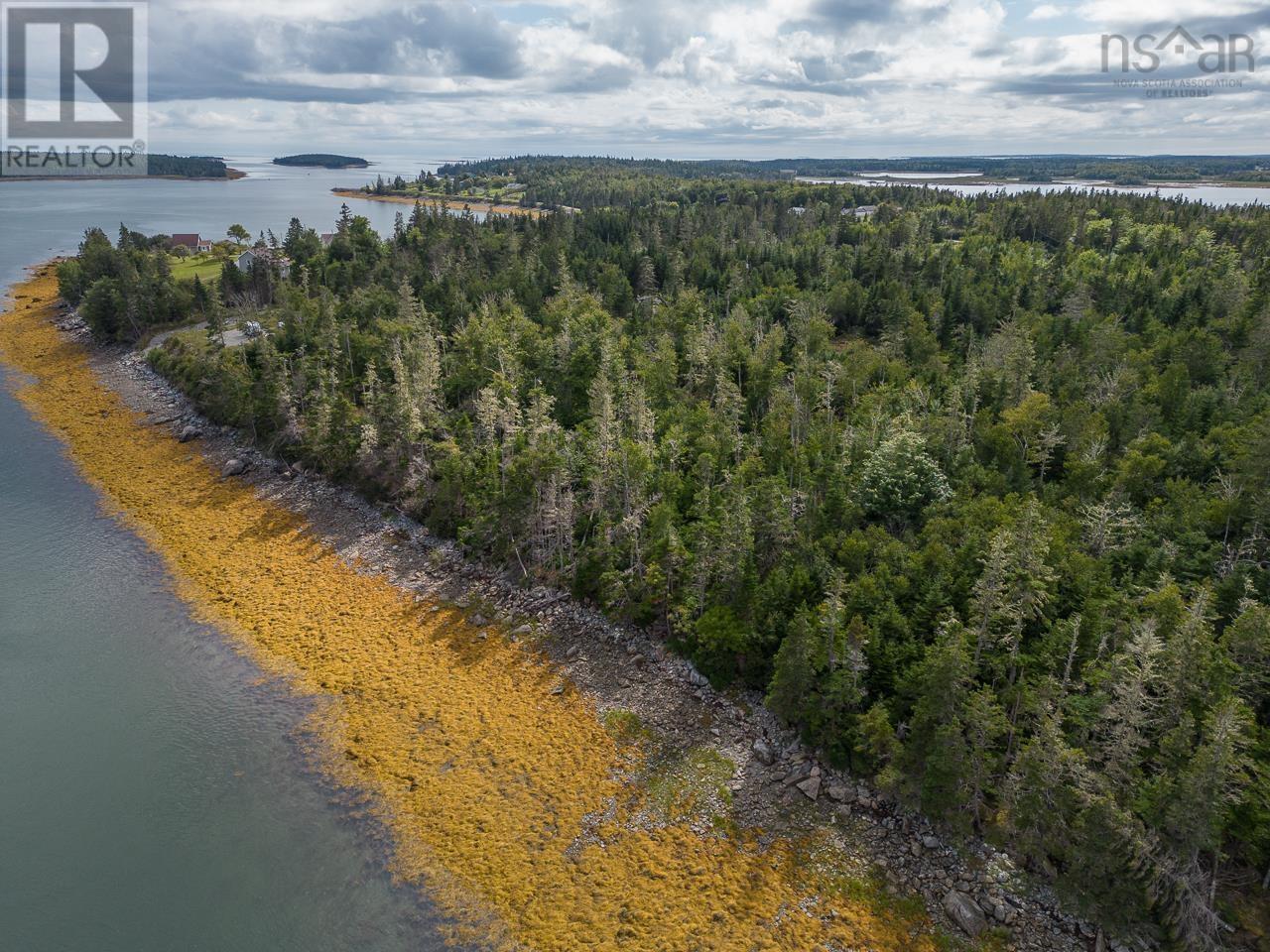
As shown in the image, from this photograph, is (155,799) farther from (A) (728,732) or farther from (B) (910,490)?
(B) (910,490)

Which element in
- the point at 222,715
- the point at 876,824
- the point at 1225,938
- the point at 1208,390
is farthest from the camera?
the point at 1208,390

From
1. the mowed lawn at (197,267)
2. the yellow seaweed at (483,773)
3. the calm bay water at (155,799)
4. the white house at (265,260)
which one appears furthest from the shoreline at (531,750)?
the mowed lawn at (197,267)

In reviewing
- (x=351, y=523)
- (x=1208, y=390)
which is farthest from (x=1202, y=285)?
(x=351, y=523)

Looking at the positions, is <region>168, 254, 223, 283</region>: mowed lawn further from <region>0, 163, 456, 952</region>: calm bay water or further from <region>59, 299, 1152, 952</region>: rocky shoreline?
<region>0, 163, 456, 952</region>: calm bay water

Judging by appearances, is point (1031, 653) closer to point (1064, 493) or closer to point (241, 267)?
point (1064, 493)

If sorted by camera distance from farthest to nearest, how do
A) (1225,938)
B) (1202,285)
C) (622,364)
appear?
(1202,285) → (622,364) → (1225,938)

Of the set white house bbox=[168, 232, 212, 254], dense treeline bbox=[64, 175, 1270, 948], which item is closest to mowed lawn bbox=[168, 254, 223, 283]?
white house bbox=[168, 232, 212, 254]

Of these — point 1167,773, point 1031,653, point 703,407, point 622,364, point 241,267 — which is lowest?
point 1167,773
